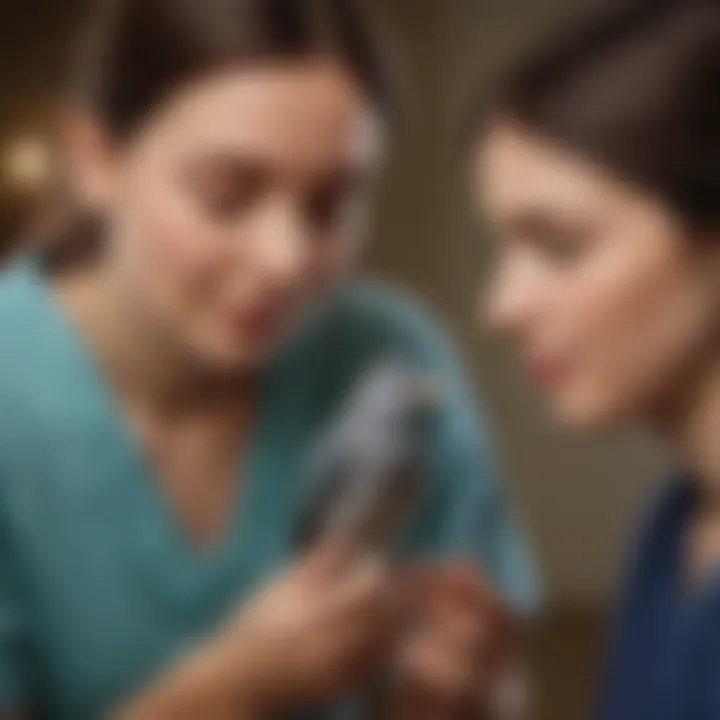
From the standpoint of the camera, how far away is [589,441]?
3.12 ft

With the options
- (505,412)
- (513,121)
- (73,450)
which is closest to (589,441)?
(505,412)

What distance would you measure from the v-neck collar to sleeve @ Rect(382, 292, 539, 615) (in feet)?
0.33

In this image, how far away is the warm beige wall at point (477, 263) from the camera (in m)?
0.96

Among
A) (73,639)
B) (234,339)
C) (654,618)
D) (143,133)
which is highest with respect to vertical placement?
(143,133)

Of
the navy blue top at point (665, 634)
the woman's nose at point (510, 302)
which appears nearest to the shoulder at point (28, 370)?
the woman's nose at point (510, 302)

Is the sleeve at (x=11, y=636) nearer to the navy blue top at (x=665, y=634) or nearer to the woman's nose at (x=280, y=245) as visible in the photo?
the woman's nose at (x=280, y=245)

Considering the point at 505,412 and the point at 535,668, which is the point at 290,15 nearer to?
the point at 505,412

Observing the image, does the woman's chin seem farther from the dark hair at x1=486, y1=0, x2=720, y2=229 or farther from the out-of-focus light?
the out-of-focus light

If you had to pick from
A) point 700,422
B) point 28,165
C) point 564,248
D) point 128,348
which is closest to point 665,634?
point 700,422

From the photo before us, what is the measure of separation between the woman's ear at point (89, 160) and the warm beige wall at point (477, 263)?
0.59 ft

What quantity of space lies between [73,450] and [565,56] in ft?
1.32

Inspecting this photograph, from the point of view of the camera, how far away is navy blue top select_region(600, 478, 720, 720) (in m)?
0.90

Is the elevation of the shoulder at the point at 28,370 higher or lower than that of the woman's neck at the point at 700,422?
higher

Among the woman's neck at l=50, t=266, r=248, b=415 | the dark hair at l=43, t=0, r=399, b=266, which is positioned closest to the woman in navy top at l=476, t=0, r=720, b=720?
the dark hair at l=43, t=0, r=399, b=266
